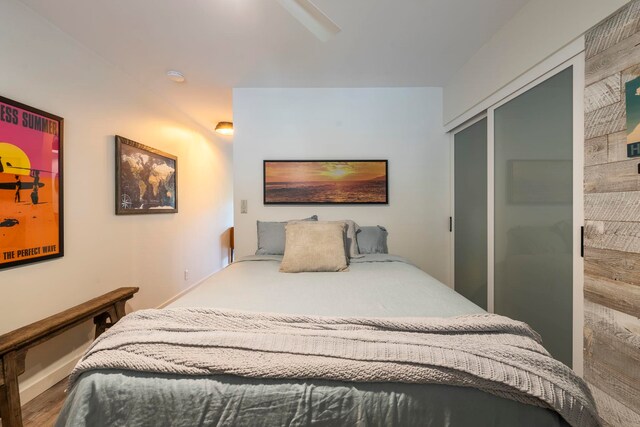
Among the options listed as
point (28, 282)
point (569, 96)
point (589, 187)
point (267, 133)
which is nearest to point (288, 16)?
point (267, 133)

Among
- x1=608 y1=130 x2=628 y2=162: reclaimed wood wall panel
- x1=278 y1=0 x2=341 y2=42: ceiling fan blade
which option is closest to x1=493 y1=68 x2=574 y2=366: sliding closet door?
x1=608 y1=130 x2=628 y2=162: reclaimed wood wall panel

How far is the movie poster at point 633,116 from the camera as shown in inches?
44.9

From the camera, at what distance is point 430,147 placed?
291 centimetres

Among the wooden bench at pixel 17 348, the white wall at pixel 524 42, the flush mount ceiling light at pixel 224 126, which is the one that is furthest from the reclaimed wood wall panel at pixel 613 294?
the flush mount ceiling light at pixel 224 126

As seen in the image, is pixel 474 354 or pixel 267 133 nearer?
pixel 474 354

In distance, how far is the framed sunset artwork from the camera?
9.33ft

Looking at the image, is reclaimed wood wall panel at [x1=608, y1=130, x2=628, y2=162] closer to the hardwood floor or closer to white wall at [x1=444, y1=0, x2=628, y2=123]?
white wall at [x1=444, y1=0, x2=628, y2=123]

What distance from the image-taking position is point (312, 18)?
1.87 meters

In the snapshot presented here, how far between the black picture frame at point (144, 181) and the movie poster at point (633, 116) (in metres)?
3.38

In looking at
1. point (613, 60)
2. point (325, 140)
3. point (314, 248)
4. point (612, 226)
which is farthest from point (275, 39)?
point (612, 226)

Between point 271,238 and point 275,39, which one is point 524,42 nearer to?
point 275,39

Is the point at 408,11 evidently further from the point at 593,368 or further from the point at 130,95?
the point at 130,95

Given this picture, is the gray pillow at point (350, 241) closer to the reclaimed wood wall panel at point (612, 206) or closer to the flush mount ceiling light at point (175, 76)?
the reclaimed wood wall panel at point (612, 206)

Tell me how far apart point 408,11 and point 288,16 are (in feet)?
2.61
